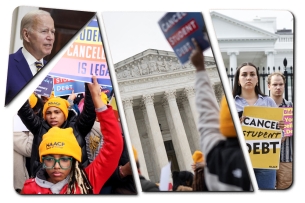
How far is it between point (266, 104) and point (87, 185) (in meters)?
1.33

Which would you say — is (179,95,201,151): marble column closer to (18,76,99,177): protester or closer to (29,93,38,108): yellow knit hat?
(18,76,99,177): protester

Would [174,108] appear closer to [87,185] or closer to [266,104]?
[266,104]

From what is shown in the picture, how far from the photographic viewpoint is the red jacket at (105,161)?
2.68 m

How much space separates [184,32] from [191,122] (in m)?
0.60

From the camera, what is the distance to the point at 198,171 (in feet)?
8.56

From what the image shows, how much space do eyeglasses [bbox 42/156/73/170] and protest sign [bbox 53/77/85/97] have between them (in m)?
0.45

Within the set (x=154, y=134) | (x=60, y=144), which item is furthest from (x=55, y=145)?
(x=154, y=134)

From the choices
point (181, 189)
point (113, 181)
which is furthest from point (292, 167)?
point (113, 181)

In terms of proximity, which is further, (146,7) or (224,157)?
(146,7)

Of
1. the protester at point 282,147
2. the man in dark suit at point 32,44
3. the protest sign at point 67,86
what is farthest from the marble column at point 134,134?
the protester at point 282,147

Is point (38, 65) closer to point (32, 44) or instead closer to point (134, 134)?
point (32, 44)

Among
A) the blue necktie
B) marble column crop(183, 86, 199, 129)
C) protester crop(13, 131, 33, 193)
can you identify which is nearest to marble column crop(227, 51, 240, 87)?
marble column crop(183, 86, 199, 129)

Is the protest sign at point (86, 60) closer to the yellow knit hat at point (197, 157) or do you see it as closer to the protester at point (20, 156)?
the protester at point (20, 156)

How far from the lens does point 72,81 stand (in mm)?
2742
